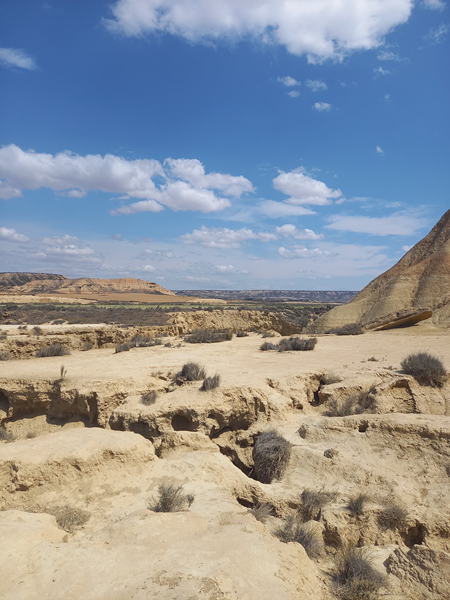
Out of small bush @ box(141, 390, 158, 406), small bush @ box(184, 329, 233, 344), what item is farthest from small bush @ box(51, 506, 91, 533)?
small bush @ box(184, 329, 233, 344)

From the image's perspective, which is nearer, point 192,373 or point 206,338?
point 192,373

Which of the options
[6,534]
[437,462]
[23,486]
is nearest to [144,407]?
[23,486]

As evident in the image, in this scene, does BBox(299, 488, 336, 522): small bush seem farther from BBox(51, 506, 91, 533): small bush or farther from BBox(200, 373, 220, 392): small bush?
BBox(200, 373, 220, 392): small bush

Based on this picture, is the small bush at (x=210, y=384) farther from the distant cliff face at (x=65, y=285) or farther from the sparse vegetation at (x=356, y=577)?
the distant cliff face at (x=65, y=285)

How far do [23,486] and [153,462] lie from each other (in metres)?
2.03

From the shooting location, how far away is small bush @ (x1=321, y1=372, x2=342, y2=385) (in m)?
9.35

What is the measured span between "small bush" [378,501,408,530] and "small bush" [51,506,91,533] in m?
4.35

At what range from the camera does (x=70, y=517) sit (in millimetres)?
4633

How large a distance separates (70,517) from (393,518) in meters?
4.68

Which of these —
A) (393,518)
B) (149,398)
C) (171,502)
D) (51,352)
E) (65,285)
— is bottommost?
(393,518)

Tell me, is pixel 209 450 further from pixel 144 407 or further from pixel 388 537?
pixel 388 537

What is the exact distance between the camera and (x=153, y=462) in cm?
607

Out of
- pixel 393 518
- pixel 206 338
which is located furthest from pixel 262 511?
pixel 206 338

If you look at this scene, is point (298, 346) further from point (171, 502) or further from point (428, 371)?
point (171, 502)
